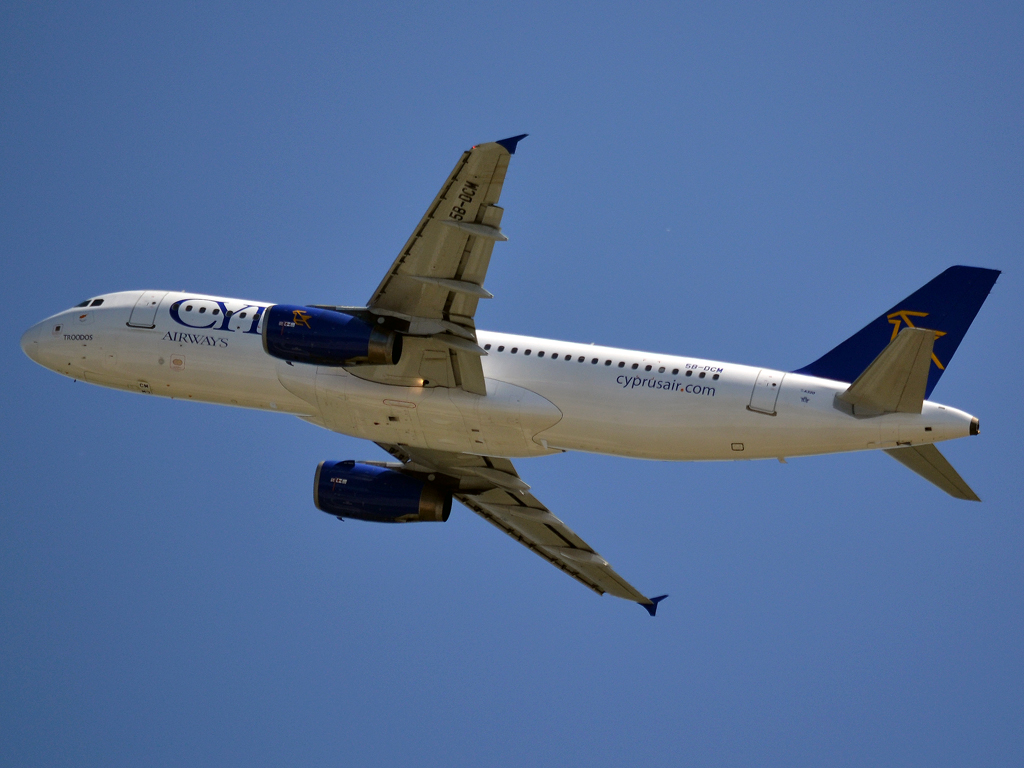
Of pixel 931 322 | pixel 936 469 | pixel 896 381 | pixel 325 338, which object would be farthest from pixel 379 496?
pixel 931 322

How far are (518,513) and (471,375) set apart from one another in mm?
7672

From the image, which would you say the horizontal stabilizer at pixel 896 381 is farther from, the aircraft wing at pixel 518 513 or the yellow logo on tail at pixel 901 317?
the aircraft wing at pixel 518 513

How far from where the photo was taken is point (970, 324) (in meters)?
31.0

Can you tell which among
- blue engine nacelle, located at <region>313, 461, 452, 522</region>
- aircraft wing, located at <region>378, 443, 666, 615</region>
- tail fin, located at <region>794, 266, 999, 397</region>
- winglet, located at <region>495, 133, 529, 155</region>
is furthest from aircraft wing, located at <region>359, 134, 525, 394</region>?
tail fin, located at <region>794, 266, 999, 397</region>

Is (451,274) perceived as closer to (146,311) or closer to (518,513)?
(146,311)

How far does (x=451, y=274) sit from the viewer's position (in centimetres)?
2961

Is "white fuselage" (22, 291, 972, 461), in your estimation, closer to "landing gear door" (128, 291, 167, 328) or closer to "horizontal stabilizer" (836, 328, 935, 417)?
"landing gear door" (128, 291, 167, 328)

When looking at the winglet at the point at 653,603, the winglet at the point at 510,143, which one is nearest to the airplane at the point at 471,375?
the winglet at the point at 510,143

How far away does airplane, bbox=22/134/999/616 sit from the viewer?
29078 mm

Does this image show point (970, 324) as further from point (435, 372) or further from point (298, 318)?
point (298, 318)

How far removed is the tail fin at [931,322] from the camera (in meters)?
30.8

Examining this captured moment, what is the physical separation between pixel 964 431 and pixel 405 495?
15.5 meters

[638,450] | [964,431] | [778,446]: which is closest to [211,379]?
[638,450]

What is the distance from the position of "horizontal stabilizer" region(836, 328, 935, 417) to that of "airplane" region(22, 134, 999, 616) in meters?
0.04
